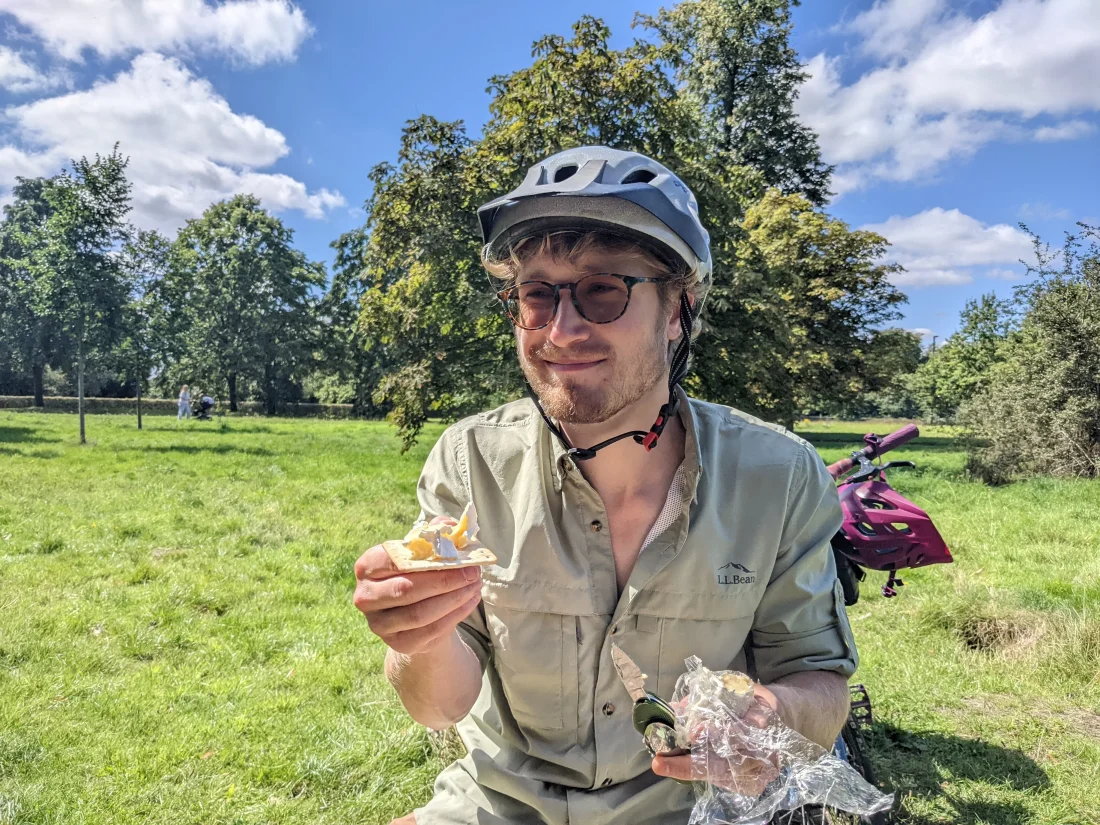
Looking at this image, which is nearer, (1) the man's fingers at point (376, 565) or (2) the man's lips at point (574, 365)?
(1) the man's fingers at point (376, 565)

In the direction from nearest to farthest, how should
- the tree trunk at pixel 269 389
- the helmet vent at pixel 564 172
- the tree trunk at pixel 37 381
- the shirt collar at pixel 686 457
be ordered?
the shirt collar at pixel 686 457 → the helmet vent at pixel 564 172 → the tree trunk at pixel 37 381 → the tree trunk at pixel 269 389

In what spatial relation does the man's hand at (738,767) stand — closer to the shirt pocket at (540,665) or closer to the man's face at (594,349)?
the shirt pocket at (540,665)

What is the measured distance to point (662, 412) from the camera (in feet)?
7.53

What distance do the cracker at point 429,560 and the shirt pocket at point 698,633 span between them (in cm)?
61

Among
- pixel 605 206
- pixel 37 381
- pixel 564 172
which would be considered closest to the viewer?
pixel 605 206

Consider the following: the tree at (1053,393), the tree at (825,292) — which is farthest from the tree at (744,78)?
the tree at (1053,393)

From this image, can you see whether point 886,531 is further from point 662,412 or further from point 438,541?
point 438,541

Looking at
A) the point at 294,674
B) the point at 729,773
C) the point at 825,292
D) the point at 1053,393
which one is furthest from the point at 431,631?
the point at 825,292

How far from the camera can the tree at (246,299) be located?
51406 mm

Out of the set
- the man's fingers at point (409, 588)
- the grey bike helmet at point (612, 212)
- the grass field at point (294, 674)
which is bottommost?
the grass field at point (294, 674)

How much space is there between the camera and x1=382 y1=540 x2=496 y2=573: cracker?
1705 mm

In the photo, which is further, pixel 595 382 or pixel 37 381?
pixel 37 381

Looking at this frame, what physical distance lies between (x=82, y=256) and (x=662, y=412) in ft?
73.6

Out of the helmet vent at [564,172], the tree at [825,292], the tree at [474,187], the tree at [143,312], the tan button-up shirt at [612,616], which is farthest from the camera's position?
the tree at [825,292]
